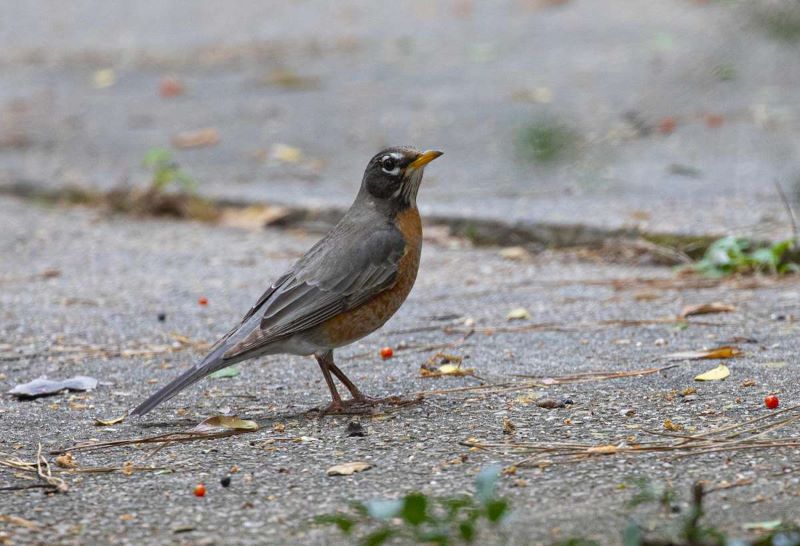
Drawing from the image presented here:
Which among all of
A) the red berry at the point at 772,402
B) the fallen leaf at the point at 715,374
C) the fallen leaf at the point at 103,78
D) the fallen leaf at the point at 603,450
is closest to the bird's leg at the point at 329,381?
the fallen leaf at the point at 603,450

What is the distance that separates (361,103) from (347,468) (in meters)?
6.61

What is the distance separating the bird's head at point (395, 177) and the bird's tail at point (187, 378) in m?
0.94

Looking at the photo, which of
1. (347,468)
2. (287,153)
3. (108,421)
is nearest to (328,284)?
(108,421)

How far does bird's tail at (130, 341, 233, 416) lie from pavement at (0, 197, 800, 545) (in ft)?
0.34

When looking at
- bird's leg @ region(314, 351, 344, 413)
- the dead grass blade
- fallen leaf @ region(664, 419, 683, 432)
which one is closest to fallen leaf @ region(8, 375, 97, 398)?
bird's leg @ region(314, 351, 344, 413)

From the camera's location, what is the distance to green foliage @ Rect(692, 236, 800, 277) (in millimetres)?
5965

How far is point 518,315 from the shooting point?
5.64 meters

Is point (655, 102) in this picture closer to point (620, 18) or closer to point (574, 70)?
point (574, 70)

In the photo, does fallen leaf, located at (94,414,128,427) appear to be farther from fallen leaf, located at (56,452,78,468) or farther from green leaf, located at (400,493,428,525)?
green leaf, located at (400,493,428,525)

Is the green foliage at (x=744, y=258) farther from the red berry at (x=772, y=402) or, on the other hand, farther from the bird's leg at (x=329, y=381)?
the bird's leg at (x=329, y=381)

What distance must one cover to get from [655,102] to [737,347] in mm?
2784

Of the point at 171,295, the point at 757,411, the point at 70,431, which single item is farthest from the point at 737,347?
the point at 171,295

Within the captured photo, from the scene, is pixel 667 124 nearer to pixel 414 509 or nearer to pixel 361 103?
pixel 414 509

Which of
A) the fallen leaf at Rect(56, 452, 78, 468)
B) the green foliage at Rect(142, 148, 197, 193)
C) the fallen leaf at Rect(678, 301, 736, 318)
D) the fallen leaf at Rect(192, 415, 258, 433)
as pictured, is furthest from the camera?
the green foliage at Rect(142, 148, 197, 193)
